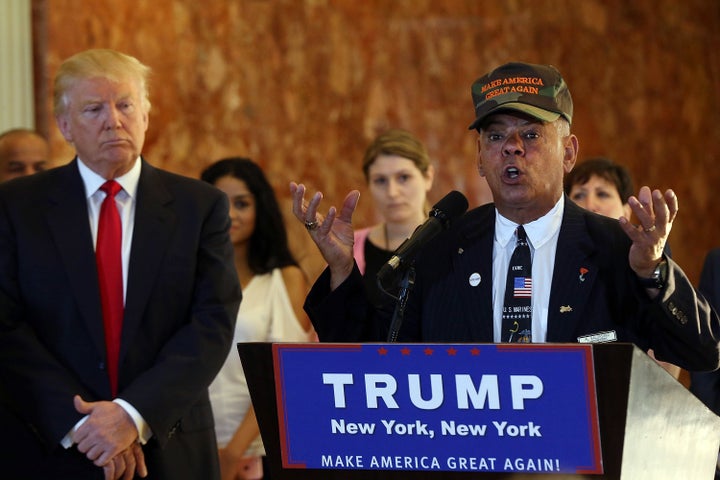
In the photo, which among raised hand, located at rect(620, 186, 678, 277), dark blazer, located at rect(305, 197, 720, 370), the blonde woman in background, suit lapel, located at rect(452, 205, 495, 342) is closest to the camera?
raised hand, located at rect(620, 186, 678, 277)

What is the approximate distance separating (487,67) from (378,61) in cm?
61

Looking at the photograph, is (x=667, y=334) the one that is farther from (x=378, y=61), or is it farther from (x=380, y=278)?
(x=378, y=61)

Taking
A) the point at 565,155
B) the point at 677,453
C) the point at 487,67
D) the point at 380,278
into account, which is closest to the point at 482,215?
the point at 565,155

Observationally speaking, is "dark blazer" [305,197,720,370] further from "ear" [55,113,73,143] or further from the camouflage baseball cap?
"ear" [55,113,73,143]

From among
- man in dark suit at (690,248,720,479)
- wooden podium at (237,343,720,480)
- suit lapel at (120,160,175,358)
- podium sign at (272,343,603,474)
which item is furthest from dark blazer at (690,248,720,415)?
podium sign at (272,343,603,474)

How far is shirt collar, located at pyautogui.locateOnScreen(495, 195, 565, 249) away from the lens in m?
2.40

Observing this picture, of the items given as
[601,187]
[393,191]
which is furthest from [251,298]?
[601,187]

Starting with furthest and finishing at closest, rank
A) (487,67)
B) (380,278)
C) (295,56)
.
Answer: (487,67), (295,56), (380,278)

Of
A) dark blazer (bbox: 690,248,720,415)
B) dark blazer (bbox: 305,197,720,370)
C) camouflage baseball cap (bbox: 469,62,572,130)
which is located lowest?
dark blazer (bbox: 690,248,720,415)

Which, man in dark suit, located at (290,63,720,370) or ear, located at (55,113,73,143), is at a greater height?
ear, located at (55,113,73,143)

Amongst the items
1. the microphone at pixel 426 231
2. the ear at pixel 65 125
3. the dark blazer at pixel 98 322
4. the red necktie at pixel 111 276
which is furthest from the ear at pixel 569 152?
the ear at pixel 65 125

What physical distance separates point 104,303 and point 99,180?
0.36 meters

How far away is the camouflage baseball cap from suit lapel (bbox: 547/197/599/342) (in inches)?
9.8

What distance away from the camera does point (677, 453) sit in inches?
77.2
